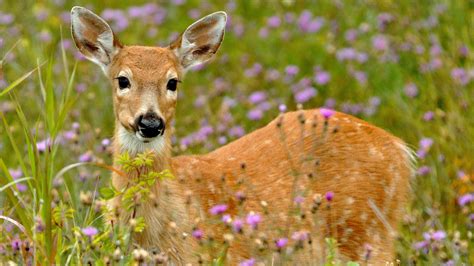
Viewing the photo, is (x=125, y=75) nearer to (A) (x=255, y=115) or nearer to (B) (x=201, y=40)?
(B) (x=201, y=40)

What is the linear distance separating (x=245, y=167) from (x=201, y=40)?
955 millimetres

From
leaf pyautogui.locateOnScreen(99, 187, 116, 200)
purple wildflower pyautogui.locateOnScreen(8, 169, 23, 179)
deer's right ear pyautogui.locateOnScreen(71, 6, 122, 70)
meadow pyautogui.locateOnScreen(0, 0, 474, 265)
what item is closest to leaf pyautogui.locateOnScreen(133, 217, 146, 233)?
leaf pyautogui.locateOnScreen(99, 187, 116, 200)

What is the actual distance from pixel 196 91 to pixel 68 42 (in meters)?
1.67

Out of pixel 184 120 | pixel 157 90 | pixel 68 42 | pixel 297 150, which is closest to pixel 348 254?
pixel 297 150

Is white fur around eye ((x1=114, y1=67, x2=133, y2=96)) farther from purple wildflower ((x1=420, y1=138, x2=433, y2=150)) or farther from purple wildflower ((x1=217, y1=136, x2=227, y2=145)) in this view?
purple wildflower ((x1=420, y1=138, x2=433, y2=150))

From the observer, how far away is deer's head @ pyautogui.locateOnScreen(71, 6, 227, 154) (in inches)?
216

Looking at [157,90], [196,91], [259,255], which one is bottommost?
[196,91]

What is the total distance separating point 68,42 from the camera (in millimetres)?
10078

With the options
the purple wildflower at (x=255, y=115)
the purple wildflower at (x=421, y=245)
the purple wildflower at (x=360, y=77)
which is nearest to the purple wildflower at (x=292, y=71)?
the purple wildflower at (x=360, y=77)

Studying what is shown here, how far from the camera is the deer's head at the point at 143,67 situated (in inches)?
216

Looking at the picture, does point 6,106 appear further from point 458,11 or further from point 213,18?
point 458,11

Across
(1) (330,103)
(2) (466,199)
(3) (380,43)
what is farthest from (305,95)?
(2) (466,199)

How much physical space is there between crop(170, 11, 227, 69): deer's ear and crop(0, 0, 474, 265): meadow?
0.55 m

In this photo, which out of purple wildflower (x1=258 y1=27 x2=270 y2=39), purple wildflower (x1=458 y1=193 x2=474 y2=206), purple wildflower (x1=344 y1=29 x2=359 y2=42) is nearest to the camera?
purple wildflower (x1=458 y1=193 x2=474 y2=206)
